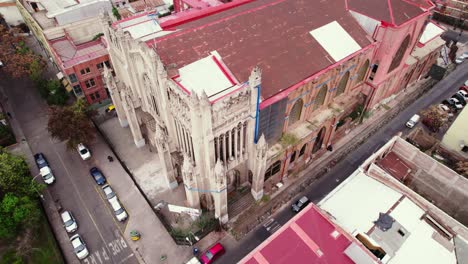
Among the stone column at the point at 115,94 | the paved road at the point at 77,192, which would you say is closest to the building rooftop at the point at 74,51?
the stone column at the point at 115,94

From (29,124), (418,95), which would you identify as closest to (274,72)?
(418,95)

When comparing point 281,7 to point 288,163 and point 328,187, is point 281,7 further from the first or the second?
point 328,187

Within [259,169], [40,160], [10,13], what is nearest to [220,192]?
[259,169]

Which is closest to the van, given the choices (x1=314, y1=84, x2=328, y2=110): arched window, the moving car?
(x1=314, y1=84, x2=328, y2=110): arched window

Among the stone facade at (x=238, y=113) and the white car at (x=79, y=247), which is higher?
the stone facade at (x=238, y=113)

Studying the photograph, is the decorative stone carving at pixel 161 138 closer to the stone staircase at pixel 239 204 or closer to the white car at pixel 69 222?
the stone staircase at pixel 239 204
